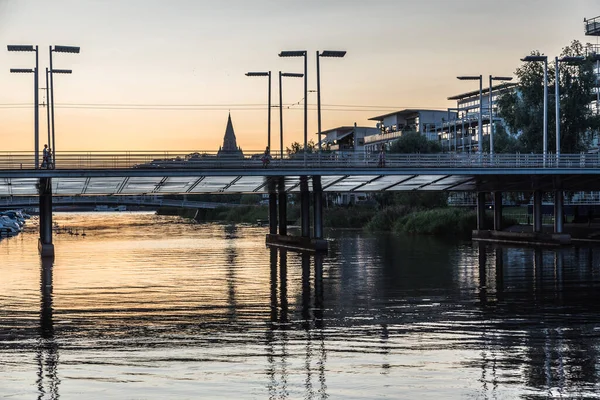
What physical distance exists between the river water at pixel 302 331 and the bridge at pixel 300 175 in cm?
809

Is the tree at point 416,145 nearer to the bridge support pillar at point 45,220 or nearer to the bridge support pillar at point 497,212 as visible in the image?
the bridge support pillar at point 497,212

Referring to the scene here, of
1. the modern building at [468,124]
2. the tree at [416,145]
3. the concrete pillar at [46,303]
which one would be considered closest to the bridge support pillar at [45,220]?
the concrete pillar at [46,303]

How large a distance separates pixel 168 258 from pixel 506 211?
6906 centimetres

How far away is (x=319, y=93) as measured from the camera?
70.0 m

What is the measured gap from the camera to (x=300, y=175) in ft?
214

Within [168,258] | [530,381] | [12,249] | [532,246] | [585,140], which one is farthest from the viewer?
[585,140]

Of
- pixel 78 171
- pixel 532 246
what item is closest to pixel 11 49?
pixel 78 171

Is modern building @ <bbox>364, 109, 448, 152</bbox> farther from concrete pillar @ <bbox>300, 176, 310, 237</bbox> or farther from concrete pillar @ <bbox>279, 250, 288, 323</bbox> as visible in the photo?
concrete pillar @ <bbox>279, 250, 288, 323</bbox>

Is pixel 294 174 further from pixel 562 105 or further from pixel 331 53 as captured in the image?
pixel 562 105

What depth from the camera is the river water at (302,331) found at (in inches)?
822

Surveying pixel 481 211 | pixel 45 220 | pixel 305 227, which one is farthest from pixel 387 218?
pixel 45 220

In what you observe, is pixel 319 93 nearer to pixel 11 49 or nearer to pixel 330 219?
pixel 11 49

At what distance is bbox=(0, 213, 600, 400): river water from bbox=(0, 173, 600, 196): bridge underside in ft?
42.5

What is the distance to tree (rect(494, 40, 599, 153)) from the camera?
330ft
